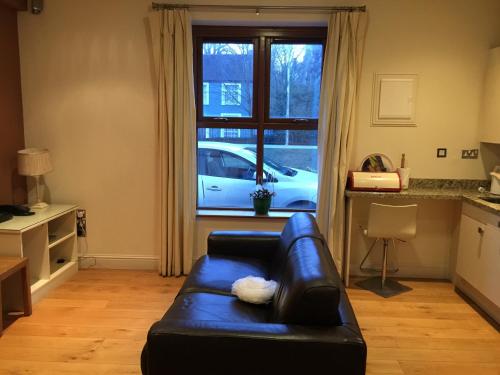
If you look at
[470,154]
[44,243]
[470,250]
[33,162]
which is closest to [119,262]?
[44,243]

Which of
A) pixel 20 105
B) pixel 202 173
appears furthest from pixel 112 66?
pixel 202 173

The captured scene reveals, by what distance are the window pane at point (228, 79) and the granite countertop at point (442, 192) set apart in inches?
52.9

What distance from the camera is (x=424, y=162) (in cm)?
379

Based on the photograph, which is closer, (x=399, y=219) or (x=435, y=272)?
(x=399, y=219)

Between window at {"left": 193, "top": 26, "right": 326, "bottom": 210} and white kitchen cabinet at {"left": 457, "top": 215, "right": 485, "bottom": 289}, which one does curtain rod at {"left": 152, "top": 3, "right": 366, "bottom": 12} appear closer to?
window at {"left": 193, "top": 26, "right": 326, "bottom": 210}

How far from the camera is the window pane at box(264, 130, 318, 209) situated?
13.1 ft

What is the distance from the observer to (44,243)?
337 cm

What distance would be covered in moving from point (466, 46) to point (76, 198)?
3.85 metres

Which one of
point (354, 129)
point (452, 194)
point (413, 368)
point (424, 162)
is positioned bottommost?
point (413, 368)

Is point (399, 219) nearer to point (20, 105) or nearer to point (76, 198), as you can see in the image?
point (76, 198)

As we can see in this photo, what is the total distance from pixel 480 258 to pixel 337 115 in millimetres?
1621

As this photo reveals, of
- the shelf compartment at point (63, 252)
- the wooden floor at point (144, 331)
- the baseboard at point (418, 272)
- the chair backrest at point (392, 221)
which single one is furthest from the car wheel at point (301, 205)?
the shelf compartment at point (63, 252)

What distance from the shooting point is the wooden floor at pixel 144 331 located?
8.20ft

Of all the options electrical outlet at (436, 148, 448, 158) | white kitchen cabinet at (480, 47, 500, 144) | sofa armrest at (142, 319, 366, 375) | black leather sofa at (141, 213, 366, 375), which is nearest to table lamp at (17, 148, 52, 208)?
black leather sofa at (141, 213, 366, 375)
